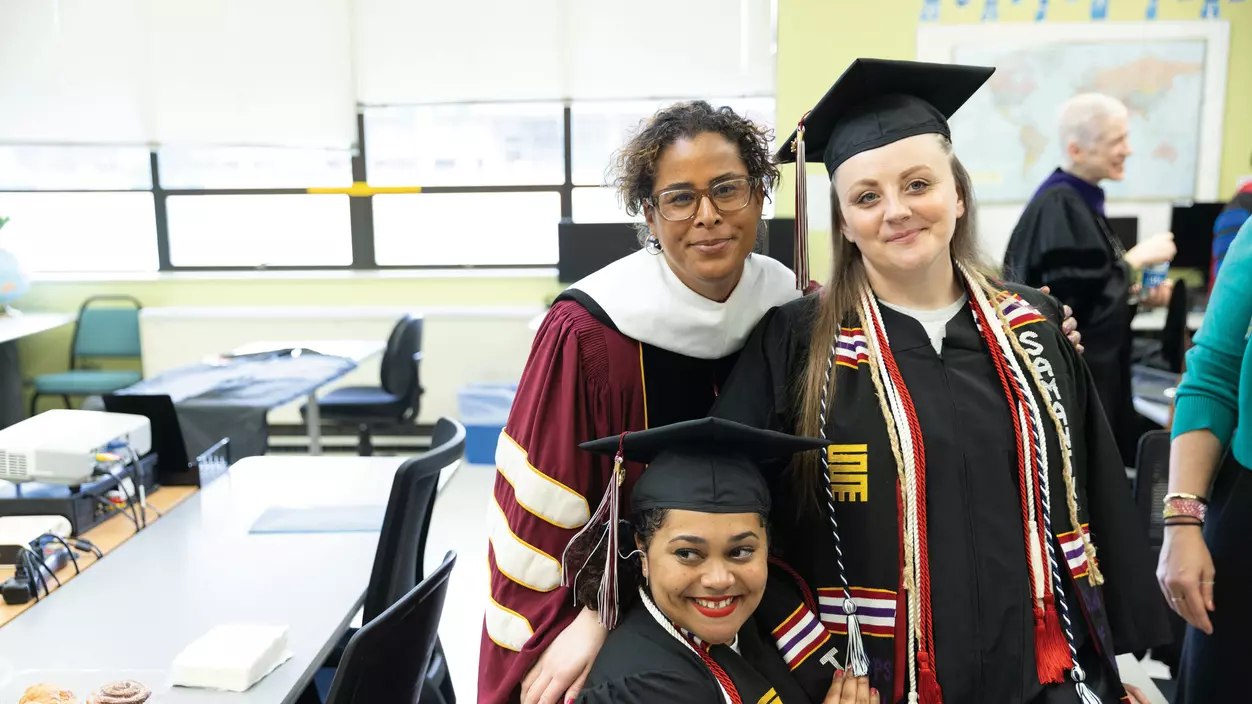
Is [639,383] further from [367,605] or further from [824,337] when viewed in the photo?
[367,605]

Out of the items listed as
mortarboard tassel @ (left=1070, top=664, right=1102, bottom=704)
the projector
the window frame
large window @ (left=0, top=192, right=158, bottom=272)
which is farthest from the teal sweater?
large window @ (left=0, top=192, right=158, bottom=272)

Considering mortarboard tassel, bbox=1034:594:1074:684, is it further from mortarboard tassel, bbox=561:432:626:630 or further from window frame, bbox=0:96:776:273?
window frame, bbox=0:96:776:273

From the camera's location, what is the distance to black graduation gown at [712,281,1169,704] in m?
1.24

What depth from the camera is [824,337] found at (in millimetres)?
1336

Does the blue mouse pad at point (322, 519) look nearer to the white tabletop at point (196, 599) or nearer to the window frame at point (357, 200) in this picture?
the white tabletop at point (196, 599)

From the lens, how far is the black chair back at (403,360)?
4328mm

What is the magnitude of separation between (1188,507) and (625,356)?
41.2 inches

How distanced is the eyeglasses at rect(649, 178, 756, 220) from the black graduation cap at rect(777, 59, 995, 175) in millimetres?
155

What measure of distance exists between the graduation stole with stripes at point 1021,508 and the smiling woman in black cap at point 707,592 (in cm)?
8

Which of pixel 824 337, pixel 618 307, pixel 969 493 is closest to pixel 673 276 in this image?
pixel 618 307

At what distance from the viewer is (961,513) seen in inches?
49.2

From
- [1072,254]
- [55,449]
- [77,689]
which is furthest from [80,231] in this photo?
[1072,254]

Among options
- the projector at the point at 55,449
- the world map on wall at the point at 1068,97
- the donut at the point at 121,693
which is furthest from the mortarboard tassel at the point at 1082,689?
the world map on wall at the point at 1068,97

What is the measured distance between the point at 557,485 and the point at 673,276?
1.28 feet
